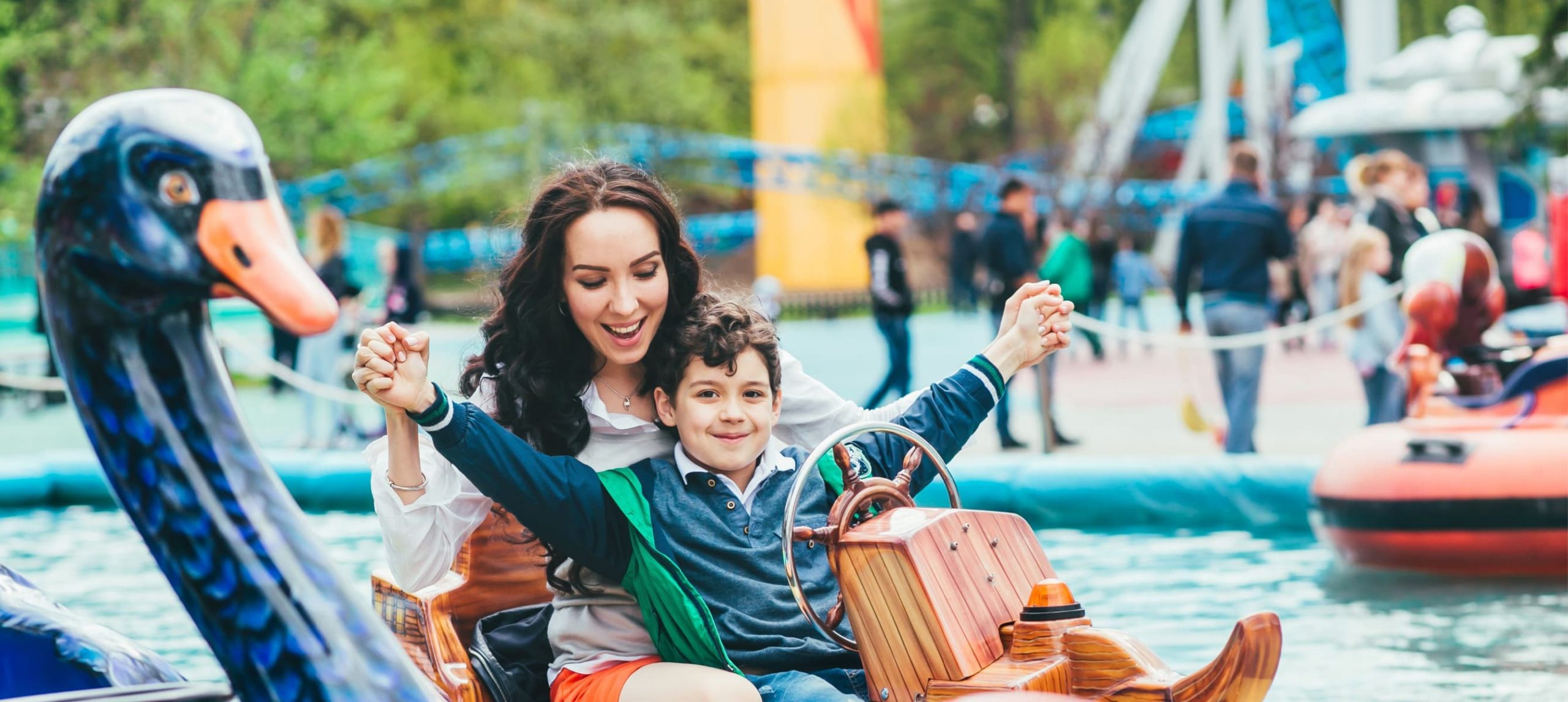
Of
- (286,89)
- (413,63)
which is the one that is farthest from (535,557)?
(413,63)

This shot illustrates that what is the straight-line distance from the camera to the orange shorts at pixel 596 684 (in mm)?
2723

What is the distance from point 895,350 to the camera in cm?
1031

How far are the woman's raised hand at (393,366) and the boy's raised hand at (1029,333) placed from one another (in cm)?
109

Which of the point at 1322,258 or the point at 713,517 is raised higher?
the point at 713,517

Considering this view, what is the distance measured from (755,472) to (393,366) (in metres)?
0.72

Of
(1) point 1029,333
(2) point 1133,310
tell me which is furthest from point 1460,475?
(2) point 1133,310

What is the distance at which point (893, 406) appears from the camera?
130 inches

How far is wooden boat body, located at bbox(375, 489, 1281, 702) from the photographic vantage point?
8.12 ft

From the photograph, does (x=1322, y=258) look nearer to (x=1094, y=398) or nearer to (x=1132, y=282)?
(x=1132, y=282)

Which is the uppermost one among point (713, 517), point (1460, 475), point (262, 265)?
point (262, 265)

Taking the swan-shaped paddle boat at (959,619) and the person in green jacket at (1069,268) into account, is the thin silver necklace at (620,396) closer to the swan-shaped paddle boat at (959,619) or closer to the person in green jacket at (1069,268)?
the swan-shaped paddle boat at (959,619)

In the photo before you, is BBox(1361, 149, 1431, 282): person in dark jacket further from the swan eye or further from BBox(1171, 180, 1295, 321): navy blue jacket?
the swan eye

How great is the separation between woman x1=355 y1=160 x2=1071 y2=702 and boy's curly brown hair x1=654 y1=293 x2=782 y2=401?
0.10 feet

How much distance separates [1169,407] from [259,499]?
414 inches
